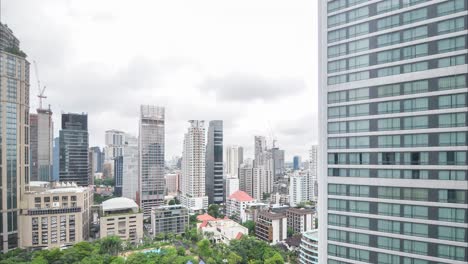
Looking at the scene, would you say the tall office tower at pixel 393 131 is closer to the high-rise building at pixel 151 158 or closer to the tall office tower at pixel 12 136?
the tall office tower at pixel 12 136

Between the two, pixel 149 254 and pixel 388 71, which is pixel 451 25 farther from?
pixel 149 254

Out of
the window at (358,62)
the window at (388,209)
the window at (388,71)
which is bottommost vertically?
the window at (388,209)

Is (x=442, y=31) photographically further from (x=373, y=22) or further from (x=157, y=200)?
(x=157, y=200)

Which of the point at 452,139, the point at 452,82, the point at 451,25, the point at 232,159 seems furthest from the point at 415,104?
the point at 232,159

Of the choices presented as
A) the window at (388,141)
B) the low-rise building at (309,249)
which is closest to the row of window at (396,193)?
the window at (388,141)

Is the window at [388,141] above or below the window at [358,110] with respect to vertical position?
below

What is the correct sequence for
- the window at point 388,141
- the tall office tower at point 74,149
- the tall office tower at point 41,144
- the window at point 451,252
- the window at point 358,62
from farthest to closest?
the tall office tower at point 41,144
the tall office tower at point 74,149
the window at point 358,62
the window at point 388,141
the window at point 451,252
